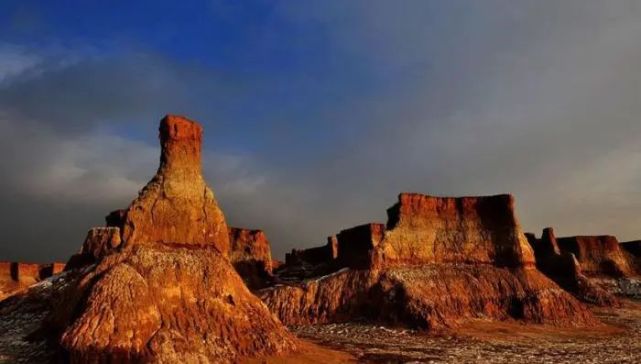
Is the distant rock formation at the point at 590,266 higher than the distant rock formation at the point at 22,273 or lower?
lower

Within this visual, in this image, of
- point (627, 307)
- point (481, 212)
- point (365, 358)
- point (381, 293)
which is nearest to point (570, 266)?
point (627, 307)

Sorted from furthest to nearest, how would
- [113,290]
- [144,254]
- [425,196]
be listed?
[425,196] < [144,254] < [113,290]

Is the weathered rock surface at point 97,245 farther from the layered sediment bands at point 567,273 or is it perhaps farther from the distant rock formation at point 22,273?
the distant rock formation at point 22,273

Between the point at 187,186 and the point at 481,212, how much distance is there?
121 ft

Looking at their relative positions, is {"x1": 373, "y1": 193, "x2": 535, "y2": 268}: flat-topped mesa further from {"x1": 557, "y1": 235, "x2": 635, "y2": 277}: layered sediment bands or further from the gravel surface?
{"x1": 557, "y1": 235, "x2": 635, "y2": 277}: layered sediment bands

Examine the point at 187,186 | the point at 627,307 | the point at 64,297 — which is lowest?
the point at 627,307

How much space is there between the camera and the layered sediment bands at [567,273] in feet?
219

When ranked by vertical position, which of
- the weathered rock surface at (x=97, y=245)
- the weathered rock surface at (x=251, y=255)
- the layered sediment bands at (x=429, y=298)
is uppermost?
the weathered rock surface at (x=251, y=255)

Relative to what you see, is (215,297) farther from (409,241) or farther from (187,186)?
(409,241)

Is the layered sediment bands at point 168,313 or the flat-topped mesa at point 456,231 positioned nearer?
the layered sediment bands at point 168,313

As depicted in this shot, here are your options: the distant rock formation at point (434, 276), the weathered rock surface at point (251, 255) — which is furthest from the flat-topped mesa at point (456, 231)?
the weathered rock surface at point (251, 255)

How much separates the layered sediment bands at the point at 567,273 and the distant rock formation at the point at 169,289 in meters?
50.6

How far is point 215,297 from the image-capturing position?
27625 mm

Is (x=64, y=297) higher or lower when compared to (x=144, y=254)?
lower
